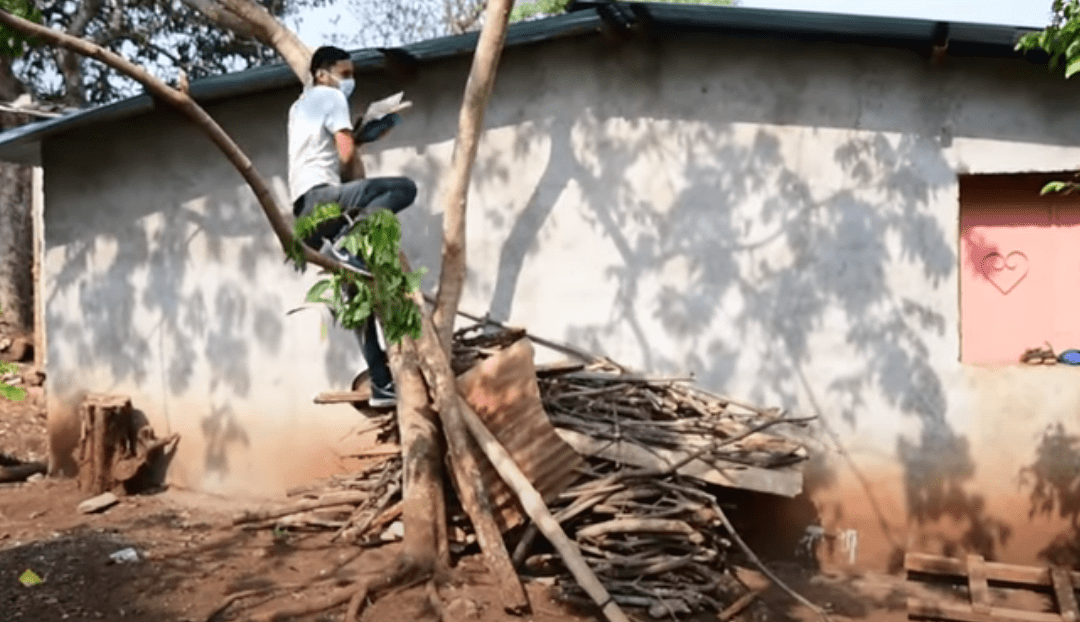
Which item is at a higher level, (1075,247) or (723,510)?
(1075,247)

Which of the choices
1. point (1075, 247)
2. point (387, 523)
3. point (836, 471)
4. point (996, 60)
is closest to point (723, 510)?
point (836, 471)

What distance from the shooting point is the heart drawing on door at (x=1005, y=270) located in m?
6.46

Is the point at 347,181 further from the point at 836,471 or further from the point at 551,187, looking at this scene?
the point at 836,471

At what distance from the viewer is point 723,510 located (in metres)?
6.30

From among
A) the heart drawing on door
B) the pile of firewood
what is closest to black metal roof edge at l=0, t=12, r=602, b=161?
the pile of firewood

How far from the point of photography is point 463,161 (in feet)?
18.5

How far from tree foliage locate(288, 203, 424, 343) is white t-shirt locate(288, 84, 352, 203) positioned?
1.76m

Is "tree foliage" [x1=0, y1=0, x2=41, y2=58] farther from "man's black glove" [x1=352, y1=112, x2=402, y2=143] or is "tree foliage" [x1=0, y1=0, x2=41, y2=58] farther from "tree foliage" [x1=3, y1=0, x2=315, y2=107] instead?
"tree foliage" [x1=3, y1=0, x2=315, y2=107]

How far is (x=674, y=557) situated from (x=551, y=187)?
2702 millimetres

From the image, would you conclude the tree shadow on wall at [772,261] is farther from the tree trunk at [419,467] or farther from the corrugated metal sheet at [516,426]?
the tree trunk at [419,467]

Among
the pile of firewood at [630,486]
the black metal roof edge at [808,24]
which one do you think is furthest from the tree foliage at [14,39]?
the black metal roof edge at [808,24]

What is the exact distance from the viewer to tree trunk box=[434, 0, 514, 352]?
5.43 meters

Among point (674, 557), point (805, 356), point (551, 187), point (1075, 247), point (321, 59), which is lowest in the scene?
point (674, 557)

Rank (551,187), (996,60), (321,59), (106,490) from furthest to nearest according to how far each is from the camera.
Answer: (106,490) → (551,187) → (996,60) → (321,59)
